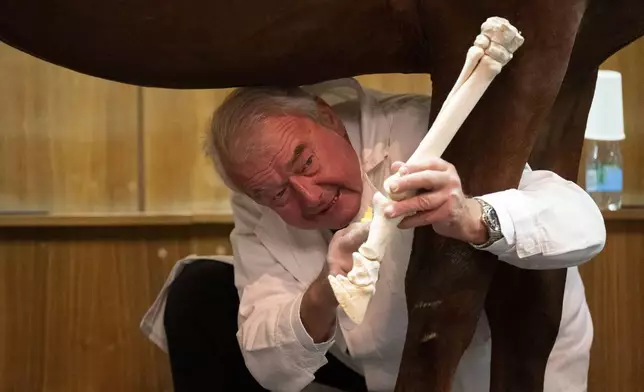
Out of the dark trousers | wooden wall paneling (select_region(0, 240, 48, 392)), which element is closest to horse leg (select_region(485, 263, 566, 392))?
the dark trousers

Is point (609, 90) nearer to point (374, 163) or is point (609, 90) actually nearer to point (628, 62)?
point (628, 62)

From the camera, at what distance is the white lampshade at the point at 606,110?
1.28 meters

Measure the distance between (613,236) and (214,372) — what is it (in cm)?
79

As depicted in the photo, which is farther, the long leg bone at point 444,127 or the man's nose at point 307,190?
the man's nose at point 307,190

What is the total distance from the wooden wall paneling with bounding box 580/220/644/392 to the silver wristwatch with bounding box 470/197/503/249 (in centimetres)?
89

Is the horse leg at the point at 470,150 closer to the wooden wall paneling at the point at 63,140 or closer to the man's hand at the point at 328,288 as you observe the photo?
the man's hand at the point at 328,288

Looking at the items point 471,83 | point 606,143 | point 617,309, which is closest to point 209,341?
point 471,83

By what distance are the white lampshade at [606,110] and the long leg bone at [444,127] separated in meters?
0.93

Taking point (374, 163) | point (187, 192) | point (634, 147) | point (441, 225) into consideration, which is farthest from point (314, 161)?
point (634, 147)

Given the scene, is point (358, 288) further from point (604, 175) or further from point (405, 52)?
point (604, 175)

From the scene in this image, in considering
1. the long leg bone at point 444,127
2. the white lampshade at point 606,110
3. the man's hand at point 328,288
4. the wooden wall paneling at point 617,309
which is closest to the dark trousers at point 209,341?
the man's hand at point 328,288

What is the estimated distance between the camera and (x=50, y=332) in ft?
4.08

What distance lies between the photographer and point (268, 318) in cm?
73

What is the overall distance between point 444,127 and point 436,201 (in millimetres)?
45
